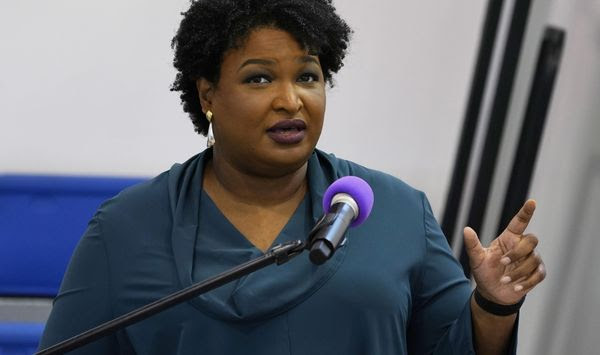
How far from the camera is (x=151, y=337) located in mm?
1639

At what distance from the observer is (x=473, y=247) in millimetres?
1526

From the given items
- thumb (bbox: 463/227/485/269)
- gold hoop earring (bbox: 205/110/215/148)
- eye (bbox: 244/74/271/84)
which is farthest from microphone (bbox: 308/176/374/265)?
gold hoop earring (bbox: 205/110/215/148)

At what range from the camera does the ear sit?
1.77 meters

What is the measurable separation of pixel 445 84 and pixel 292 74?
159 centimetres

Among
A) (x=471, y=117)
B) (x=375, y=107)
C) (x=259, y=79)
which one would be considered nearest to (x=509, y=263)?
(x=259, y=79)

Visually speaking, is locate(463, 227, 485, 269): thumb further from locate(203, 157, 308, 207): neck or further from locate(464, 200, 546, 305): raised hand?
locate(203, 157, 308, 207): neck

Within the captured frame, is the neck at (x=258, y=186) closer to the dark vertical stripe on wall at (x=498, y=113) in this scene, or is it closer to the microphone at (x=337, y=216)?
the microphone at (x=337, y=216)

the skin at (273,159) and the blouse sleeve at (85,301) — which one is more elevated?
the skin at (273,159)

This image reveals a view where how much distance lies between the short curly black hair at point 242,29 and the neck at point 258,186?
15 centimetres

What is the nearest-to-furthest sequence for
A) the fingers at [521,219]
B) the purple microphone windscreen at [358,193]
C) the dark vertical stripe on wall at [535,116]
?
1. the purple microphone windscreen at [358,193]
2. the fingers at [521,219]
3. the dark vertical stripe on wall at [535,116]

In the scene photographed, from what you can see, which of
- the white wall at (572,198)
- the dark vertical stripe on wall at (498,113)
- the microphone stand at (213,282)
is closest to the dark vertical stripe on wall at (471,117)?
the dark vertical stripe on wall at (498,113)

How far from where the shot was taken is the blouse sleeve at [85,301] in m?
1.69

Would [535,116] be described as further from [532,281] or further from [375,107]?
[532,281]

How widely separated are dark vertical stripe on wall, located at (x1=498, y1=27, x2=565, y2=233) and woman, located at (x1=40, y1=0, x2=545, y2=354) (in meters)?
0.99
